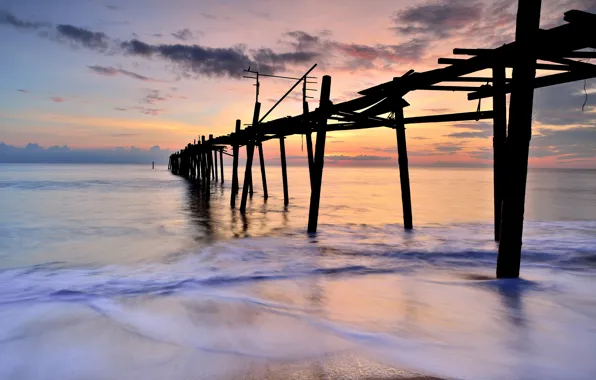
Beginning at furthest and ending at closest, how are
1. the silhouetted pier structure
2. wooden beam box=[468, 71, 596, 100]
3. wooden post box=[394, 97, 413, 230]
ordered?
wooden post box=[394, 97, 413, 230]
wooden beam box=[468, 71, 596, 100]
the silhouetted pier structure

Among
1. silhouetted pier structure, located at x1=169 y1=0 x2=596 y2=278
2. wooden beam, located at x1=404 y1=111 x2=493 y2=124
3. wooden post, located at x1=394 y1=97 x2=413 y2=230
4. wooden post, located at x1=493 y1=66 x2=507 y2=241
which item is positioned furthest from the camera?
wooden post, located at x1=394 y1=97 x2=413 y2=230

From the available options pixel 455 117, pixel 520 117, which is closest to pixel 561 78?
pixel 520 117

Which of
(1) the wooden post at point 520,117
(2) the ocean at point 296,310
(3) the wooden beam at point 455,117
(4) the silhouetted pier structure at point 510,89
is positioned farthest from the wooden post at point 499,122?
(1) the wooden post at point 520,117

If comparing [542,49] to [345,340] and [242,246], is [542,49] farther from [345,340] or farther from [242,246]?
[242,246]

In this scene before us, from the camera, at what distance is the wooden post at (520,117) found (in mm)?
4461

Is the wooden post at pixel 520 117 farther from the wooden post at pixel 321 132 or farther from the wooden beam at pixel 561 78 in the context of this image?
the wooden post at pixel 321 132

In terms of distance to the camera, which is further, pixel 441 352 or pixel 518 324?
pixel 518 324

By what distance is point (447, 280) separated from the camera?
567 centimetres

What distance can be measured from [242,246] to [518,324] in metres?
6.04

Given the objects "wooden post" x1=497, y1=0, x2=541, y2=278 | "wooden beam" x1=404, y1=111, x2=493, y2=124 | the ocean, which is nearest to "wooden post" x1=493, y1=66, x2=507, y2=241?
"wooden beam" x1=404, y1=111, x2=493, y2=124

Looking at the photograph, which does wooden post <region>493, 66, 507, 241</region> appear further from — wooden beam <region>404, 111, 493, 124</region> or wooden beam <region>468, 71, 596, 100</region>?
wooden beam <region>468, 71, 596, 100</region>

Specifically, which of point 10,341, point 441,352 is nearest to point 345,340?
point 441,352

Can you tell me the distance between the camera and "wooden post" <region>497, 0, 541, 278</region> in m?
4.46

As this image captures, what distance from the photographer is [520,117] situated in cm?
461
